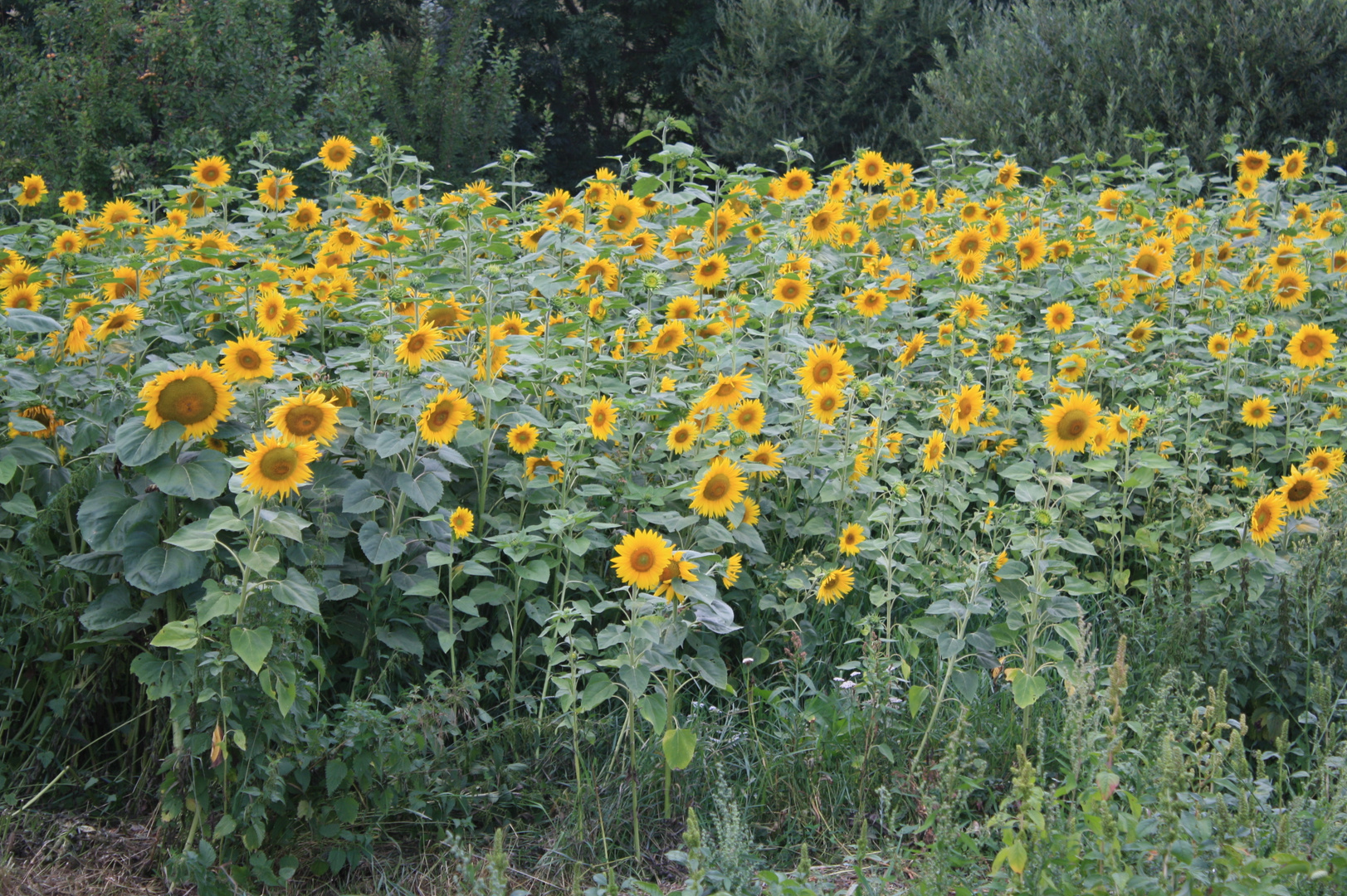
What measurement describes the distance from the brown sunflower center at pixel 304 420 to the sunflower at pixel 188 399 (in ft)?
0.55

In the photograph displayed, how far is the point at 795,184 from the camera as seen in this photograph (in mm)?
4754

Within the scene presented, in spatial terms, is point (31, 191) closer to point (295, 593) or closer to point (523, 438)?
point (523, 438)

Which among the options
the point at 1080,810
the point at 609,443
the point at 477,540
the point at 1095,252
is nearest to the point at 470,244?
the point at 609,443

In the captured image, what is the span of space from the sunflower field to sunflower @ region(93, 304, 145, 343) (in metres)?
0.01

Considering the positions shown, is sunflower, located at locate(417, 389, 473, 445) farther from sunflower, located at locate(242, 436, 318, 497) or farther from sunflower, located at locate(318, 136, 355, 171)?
sunflower, located at locate(318, 136, 355, 171)

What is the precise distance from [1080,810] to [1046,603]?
0.59 metres

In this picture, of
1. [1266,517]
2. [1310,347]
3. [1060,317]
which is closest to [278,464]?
[1266,517]

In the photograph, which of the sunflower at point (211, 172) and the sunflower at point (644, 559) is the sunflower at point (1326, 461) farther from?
the sunflower at point (211, 172)

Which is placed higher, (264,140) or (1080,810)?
(264,140)

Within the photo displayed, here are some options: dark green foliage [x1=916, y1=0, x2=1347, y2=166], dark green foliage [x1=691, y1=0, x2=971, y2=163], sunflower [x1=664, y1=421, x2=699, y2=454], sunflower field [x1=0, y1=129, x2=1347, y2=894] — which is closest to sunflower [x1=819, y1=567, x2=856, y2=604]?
sunflower field [x1=0, y1=129, x2=1347, y2=894]

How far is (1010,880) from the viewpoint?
1971 mm

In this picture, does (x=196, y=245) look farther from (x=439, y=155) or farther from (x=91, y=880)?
(x=439, y=155)

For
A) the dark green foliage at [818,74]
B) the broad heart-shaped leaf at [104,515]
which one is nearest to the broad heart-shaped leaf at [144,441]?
the broad heart-shaped leaf at [104,515]

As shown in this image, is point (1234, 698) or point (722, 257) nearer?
point (1234, 698)
